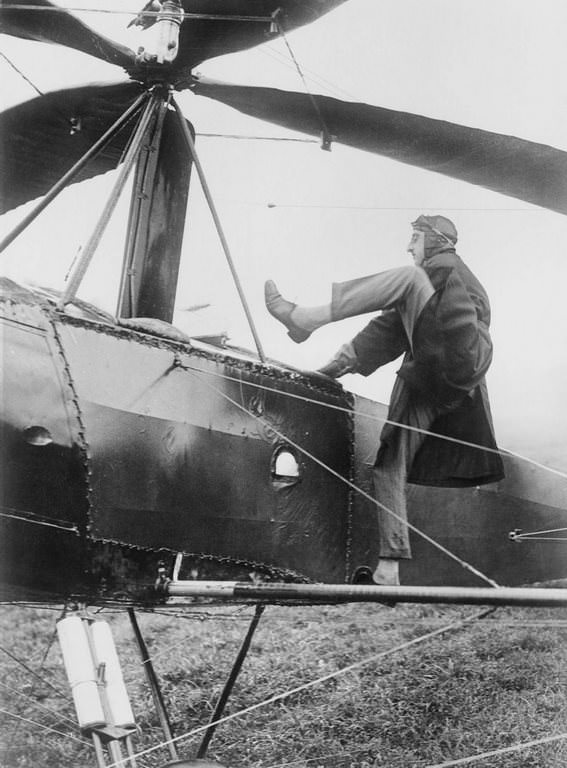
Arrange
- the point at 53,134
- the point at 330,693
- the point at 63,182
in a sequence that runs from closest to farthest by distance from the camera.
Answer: the point at 63,182 → the point at 53,134 → the point at 330,693

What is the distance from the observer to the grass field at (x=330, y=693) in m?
4.90

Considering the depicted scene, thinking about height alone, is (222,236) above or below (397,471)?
above

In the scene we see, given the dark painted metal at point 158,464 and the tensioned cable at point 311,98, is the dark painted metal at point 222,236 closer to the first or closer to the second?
the dark painted metal at point 158,464

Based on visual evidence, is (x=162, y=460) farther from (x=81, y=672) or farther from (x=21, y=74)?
(x=21, y=74)

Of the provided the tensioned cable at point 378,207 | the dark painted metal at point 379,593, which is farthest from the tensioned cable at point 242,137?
the dark painted metal at point 379,593

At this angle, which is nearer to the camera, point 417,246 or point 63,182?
point 63,182

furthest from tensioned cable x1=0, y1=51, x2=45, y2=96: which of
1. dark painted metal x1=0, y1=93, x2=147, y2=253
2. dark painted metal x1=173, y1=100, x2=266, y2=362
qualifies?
dark painted metal x1=173, y1=100, x2=266, y2=362

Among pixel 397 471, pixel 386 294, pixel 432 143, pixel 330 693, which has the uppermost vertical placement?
pixel 432 143

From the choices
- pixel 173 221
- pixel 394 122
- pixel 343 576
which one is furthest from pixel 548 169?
pixel 343 576

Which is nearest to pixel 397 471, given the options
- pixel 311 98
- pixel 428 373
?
pixel 428 373

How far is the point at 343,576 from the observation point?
12.8 feet

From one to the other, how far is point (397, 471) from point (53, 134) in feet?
9.06

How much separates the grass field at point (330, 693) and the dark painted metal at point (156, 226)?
171 cm

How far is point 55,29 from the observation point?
3.75 metres
